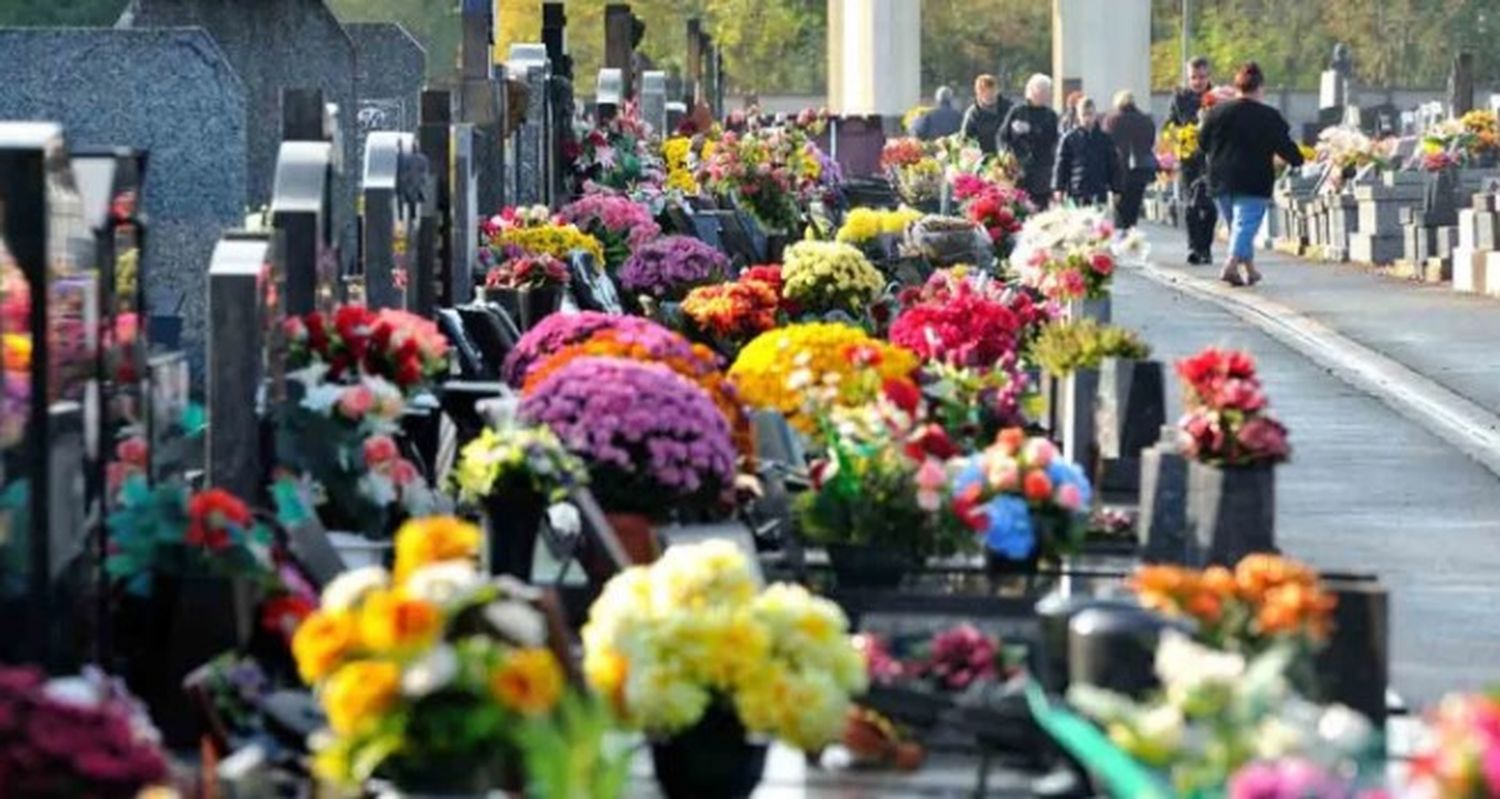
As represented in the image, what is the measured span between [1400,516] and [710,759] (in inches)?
394

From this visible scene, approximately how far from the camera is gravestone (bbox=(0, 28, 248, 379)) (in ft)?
58.2

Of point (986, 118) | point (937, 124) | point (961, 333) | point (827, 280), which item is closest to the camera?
point (961, 333)

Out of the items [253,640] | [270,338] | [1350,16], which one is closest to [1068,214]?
[270,338]

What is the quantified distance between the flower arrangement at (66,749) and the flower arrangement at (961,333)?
8945 mm

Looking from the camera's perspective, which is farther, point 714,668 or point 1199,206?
point 1199,206

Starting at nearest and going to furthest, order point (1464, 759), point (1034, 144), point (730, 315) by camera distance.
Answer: point (1464, 759), point (730, 315), point (1034, 144)

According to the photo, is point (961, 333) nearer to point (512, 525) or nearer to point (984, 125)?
point (512, 525)

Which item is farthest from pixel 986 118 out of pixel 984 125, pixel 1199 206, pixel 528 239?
pixel 528 239

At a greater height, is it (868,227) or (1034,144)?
(868,227)

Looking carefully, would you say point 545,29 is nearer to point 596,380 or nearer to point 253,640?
point 596,380

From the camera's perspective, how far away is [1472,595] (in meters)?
15.5

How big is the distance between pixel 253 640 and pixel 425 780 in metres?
2.47

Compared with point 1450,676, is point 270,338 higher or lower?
higher

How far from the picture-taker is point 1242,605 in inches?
349
